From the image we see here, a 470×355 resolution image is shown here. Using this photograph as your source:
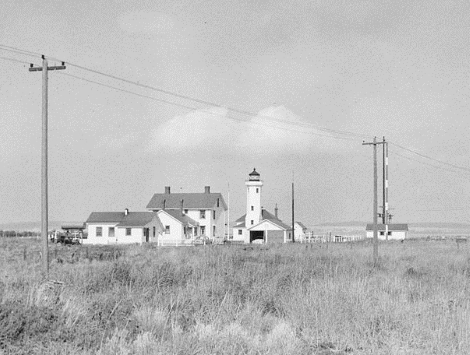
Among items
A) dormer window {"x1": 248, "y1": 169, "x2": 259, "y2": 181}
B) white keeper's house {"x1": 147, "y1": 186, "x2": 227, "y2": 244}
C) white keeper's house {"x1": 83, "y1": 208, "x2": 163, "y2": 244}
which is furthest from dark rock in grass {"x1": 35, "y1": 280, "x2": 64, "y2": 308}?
dormer window {"x1": 248, "y1": 169, "x2": 259, "y2": 181}

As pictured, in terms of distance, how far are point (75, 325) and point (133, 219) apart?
55.0m

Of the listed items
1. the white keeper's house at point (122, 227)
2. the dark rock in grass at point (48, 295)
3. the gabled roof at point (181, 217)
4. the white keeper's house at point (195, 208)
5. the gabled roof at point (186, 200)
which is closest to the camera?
the dark rock in grass at point (48, 295)

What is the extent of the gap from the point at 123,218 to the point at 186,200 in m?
14.4

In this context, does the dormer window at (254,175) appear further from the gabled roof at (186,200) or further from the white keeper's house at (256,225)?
the gabled roof at (186,200)

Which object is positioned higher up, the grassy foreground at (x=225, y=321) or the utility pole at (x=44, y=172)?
the utility pole at (x=44, y=172)

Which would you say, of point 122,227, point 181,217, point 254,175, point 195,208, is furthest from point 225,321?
point 254,175

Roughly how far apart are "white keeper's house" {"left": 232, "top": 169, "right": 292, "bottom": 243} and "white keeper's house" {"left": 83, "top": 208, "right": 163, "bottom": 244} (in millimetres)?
14248

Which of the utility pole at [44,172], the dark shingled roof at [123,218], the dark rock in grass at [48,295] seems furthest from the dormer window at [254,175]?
the dark rock in grass at [48,295]

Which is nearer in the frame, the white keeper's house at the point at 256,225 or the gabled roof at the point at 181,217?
the gabled roof at the point at 181,217

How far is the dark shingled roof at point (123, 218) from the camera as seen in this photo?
6306cm

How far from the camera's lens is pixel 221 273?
18219 mm

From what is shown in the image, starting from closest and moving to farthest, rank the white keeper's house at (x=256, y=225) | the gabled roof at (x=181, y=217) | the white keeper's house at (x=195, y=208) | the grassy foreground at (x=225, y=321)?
the grassy foreground at (x=225, y=321) → the gabled roof at (x=181, y=217) → the white keeper's house at (x=195, y=208) → the white keeper's house at (x=256, y=225)

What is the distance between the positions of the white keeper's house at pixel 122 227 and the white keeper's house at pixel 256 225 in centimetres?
1425

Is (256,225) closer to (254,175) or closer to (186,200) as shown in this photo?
(254,175)
